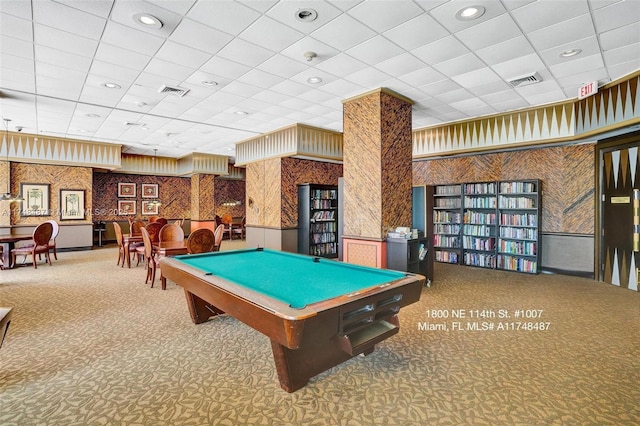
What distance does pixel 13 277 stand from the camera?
255 inches

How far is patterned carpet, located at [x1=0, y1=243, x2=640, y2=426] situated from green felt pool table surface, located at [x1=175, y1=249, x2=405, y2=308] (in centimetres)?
81

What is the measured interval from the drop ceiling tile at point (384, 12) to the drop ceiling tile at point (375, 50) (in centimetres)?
31

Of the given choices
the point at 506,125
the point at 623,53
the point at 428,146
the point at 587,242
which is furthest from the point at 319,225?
the point at 623,53

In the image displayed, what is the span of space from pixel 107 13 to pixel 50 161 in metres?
8.65

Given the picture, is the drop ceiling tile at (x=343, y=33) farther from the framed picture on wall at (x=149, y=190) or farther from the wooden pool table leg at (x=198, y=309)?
the framed picture on wall at (x=149, y=190)

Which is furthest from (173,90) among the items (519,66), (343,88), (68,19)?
(519,66)

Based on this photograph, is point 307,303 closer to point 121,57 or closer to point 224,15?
point 224,15

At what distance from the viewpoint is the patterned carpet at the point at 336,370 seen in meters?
2.26

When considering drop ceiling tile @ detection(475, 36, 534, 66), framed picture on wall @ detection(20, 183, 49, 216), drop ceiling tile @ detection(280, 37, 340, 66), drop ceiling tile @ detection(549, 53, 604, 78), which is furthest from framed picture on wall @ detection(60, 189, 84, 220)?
drop ceiling tile @ detection(549, 53, 604, 78)

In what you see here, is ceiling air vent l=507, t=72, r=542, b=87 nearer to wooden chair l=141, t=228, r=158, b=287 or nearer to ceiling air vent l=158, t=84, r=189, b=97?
ceiling air vent l=158, t=84, r=189, b=97

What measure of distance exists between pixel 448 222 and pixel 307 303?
272 inches

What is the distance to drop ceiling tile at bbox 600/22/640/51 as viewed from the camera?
144 inches

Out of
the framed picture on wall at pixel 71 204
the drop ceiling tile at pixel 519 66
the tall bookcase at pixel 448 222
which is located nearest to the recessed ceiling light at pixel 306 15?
the drop ceiling tile at pixel 519 66

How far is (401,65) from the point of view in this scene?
4.64m
